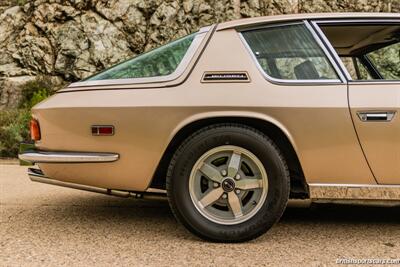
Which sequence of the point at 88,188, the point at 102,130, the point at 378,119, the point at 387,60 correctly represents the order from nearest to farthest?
the point at 378,119 < the point at 102,130 < the point at 88,188 < the point at 387,60

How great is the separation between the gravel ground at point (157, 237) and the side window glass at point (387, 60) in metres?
1.12

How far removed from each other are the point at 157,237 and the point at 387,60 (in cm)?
248

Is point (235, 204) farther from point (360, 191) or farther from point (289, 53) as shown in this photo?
point (289, 53)

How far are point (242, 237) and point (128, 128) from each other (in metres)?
0.97

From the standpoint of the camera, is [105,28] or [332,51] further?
[105,28]

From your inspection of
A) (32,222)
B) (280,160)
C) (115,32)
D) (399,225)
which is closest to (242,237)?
(280,160)

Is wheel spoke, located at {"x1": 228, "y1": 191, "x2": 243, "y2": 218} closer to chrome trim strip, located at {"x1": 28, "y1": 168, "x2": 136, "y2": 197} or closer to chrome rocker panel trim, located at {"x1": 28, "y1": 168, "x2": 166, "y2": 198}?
chrome rocker panel trim, located at {"x1": 28, "y1": 168, "x2": 166, "y2": 198}

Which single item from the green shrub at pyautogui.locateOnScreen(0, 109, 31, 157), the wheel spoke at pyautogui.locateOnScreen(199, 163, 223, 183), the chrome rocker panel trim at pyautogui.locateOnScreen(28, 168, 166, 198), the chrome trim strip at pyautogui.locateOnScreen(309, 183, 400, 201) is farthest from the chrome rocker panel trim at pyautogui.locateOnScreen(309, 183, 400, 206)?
the green shrub at pyautogui.locateOnScreen(0, 109, 31, 157)

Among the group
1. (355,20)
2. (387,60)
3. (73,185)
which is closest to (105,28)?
(387,60)

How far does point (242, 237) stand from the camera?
3137 mm

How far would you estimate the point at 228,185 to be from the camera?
3.19 m

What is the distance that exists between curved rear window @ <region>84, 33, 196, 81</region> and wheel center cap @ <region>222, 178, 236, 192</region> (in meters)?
0.77

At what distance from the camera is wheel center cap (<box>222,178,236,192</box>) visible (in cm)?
318

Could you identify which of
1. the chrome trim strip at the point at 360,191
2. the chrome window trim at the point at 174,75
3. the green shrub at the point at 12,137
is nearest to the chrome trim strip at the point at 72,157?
the chrome window trim at the point at 174,75
